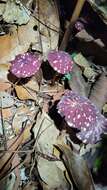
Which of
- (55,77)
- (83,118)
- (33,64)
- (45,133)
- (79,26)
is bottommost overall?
(45,133)

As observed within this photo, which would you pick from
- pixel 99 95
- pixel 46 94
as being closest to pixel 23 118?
pixel 46 94

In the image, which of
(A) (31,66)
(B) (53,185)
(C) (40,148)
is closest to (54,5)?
(A) (31,66)

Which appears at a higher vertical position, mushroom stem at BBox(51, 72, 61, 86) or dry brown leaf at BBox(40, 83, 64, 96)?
mushroom stem at BBox(51, 72, 61, 86)


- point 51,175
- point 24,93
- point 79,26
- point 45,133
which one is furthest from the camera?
point 79,26

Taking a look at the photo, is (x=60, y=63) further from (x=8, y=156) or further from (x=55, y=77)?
(x=8, y=156)

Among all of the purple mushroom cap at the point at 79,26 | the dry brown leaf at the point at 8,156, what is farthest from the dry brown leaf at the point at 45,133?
the purple mushroom cap at the point at 79,26

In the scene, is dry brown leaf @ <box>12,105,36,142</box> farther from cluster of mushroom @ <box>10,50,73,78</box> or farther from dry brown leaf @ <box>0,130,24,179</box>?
cluster of mushroom @ <box>10,50,73,78</box>

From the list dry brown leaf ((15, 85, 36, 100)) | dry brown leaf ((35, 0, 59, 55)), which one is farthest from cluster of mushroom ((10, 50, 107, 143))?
dry brown leaf ((35, 0, 59, 55))

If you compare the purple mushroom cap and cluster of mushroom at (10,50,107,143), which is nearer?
cluster of mushroom at (10,50,107,143)
